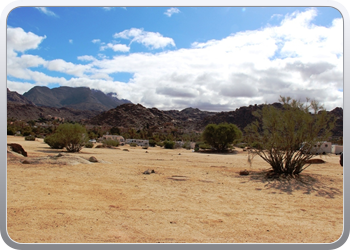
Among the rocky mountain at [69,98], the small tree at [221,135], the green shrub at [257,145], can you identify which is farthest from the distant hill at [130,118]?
the green shrub at [257,145]

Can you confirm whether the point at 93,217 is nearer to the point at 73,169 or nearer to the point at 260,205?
the point at 260,205

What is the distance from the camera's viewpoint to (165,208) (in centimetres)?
696

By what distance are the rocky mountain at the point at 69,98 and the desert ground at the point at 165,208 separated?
118579 mm

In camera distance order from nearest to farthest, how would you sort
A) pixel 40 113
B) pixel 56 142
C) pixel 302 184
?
1. pixel 302 184
2. pixel 56 142
3. pixel 40 113

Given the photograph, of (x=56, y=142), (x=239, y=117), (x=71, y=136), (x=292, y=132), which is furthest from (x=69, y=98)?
(x=292, y=132)

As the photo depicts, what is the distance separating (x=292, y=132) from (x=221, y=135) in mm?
28725

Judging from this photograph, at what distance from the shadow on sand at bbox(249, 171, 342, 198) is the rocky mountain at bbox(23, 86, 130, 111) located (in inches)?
4755

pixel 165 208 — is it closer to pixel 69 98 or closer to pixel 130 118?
pixel 130 118

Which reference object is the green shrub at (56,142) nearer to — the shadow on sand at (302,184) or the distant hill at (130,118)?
the shadow on sand at (302,184)

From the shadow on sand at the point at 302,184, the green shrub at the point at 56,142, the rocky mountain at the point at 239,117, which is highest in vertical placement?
the rocky mountain at the point at 239,117

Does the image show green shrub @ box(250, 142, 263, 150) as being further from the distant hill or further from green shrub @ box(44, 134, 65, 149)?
the distant hill

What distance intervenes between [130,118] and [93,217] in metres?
114

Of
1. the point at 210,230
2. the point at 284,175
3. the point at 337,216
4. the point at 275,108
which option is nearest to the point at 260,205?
the point at 337,216

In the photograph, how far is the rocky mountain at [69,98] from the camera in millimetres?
121863
